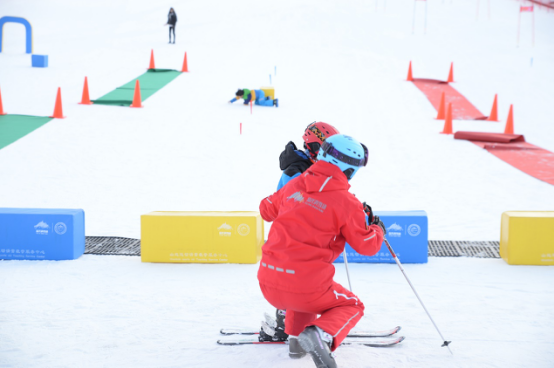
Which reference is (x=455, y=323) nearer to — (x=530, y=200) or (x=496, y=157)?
(x=530, y=200)

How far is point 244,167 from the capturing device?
452 inches

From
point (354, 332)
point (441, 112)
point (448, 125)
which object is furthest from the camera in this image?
point (441, 112)

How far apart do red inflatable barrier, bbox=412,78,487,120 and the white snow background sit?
1.47ft

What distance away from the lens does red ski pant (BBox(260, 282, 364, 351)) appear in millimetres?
3826

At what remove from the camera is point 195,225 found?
22.5 ft

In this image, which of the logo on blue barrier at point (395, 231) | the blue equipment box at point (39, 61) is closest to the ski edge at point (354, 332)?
the logo on blue barrier at point (395, 231)

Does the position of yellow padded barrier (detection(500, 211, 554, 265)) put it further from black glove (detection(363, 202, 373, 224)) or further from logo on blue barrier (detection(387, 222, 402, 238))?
black glove (detection(363, 202, 373, 224))

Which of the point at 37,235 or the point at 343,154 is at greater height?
the point at 343,154

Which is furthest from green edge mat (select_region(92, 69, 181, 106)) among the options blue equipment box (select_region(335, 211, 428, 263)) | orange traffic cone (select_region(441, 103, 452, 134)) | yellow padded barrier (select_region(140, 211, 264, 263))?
blue equipment box (select_region(335, 211, 428, 263))

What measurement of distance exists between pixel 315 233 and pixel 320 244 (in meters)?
0.08

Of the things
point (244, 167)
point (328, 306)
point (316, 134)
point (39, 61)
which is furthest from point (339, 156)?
point (39, 61)

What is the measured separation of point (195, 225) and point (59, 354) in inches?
100

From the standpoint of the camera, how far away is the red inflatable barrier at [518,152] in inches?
450

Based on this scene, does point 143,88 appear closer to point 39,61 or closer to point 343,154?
point 39,61
